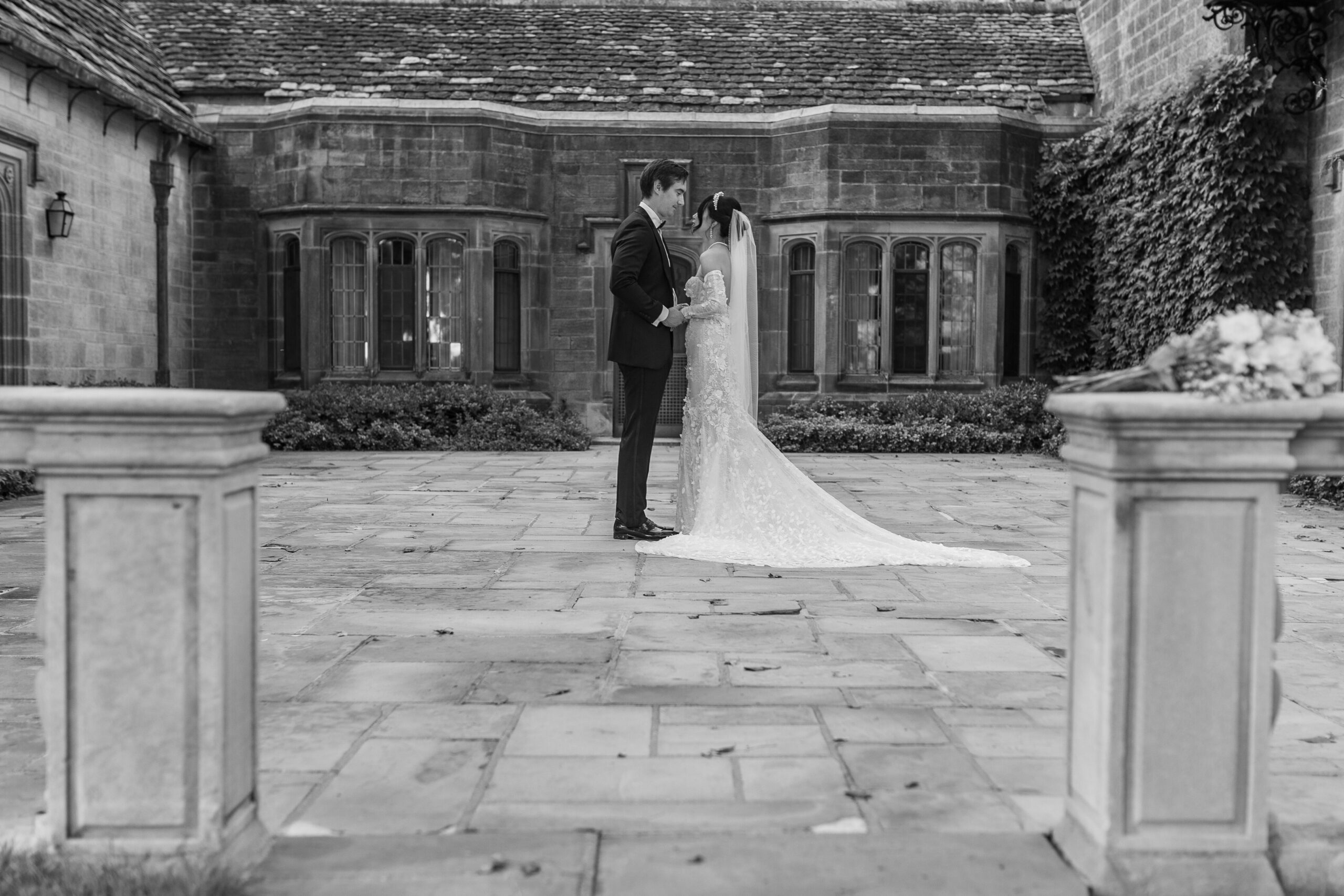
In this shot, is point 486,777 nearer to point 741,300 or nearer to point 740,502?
point 740,502

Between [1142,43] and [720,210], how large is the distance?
10055 millimetres

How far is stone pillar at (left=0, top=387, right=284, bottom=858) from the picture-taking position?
2639 mm

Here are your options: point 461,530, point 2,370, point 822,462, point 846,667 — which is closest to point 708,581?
point 846,667

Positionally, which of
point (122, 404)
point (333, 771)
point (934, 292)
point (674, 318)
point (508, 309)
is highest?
point (934, 292)

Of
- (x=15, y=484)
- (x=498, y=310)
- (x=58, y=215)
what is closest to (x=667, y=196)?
(x=15, y=484)

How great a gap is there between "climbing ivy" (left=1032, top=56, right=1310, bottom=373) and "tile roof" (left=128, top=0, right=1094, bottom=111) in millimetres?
2071

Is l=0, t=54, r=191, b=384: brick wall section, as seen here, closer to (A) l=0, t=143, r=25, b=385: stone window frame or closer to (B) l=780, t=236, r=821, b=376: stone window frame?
(A) l=0, t=143, r=25, b=385: stone window frame

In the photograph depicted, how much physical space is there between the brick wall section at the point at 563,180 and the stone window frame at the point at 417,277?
0.74ft

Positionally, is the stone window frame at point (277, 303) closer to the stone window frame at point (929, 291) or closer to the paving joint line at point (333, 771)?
the stone window frame at point (929, 291)

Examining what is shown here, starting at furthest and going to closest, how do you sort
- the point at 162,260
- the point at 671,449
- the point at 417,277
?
the point at 417,277
the point at 671,449
the point at 162,260

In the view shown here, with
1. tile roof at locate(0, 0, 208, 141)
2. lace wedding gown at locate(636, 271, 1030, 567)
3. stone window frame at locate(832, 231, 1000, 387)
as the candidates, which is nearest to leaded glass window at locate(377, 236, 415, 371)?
tile roof at locate(0, 0, 208, 141)

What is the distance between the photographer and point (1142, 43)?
1566cm

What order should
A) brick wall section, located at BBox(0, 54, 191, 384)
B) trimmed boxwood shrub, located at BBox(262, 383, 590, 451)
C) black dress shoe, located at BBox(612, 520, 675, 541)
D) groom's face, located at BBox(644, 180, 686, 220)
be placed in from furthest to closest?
trimmed boxwood shrub, located at BBox(262, 383, 590, 451) < brick wall section, located at BBox(0, 54, 191, 384) < black dress shoe, located at BBox(612, 520, 675, 541) < groom's face, located at BBox(644, 180, 686, 220)

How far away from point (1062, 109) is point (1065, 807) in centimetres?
1624
